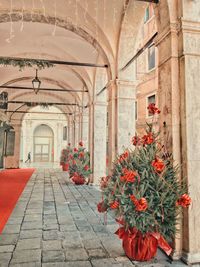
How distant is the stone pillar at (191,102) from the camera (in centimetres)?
323

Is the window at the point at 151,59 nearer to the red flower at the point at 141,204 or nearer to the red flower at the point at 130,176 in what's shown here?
the red flower at the point at 130,176

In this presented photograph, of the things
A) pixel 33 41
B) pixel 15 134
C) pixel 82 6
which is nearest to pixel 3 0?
pixel 82 6

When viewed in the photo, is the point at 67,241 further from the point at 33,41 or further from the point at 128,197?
the point at 33,41

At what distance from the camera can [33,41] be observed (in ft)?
26.6

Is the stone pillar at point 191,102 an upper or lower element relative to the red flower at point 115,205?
upper

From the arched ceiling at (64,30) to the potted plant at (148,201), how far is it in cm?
354

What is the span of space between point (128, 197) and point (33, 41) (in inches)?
269

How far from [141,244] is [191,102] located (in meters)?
1.98

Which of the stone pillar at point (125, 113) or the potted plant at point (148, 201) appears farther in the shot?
the stone pillar at point (125, 113)

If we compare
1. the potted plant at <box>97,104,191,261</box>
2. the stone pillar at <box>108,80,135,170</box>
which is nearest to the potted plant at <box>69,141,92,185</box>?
the stone pillar at <box>108,80,135,170</box>

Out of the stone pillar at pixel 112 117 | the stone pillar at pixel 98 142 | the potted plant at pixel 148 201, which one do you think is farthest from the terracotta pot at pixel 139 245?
the stone pillar at pixel 98 142

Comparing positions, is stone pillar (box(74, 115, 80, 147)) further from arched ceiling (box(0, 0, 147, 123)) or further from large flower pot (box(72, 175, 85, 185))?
large flower pot (box(72, 175, 85, 185))

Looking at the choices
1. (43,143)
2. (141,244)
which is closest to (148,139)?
(141,244)

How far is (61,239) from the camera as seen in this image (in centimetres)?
381
